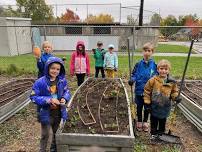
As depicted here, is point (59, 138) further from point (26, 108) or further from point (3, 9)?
point (3, 9)

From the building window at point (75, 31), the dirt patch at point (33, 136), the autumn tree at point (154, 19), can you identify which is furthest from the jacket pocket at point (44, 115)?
the autumn tree at point (154, 19)

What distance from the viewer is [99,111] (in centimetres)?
578

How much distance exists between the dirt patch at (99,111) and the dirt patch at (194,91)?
5.89ft

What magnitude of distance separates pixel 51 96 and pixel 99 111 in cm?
152

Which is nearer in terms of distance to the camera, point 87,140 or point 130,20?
point 87,140

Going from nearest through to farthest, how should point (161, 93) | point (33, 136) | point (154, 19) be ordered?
point (161, 93) → point (33, 136) → point (154, 19)

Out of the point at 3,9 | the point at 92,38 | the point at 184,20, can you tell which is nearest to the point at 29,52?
the point at 92,38

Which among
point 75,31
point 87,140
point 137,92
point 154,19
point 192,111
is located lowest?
point 192,111

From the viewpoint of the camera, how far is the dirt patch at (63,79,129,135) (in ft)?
15.8

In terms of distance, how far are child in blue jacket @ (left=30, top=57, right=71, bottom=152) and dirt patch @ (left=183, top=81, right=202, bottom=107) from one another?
12.5 ft

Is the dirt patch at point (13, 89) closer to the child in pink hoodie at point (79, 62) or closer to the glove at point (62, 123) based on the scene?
the child in pink hoodie at point (79, 62)

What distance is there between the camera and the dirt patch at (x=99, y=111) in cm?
483

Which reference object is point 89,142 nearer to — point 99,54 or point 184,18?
point 99,54

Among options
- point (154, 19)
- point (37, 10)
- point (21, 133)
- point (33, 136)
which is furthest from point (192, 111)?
point (37, 10)
